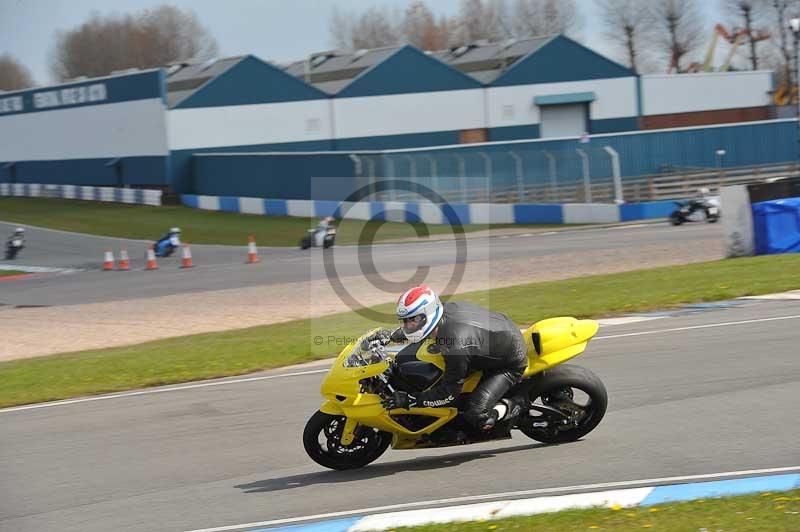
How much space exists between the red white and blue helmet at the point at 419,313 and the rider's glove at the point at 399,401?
505 mm

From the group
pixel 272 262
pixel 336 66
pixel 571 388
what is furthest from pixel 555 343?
pixel 336 66

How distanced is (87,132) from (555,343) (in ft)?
188

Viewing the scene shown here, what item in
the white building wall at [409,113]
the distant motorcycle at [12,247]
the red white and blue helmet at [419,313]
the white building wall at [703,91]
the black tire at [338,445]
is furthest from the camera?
the white building wall at [703,91]

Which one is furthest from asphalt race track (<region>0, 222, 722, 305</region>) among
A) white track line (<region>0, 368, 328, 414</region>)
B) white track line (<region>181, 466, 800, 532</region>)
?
white track line (<region>181, 466, 800, 532</region>)

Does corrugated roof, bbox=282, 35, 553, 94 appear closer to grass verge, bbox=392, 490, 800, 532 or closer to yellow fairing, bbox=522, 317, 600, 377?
yellow fairing, bbox=522, 317, 600, 377

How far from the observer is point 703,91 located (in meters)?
65.5

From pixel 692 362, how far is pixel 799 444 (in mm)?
3385

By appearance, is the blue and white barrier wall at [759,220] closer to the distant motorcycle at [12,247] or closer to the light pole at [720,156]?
the light pole at [720,156]

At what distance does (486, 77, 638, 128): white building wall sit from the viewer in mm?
61656

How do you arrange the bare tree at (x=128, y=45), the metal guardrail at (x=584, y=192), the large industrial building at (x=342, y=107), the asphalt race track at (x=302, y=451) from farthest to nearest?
the bare tree at (x=128, y=45)
the large industrial building at (x=342, y=107)
the metal guardrail at (x=584, y=192)
the asphalt race track at (x=302, y=451)

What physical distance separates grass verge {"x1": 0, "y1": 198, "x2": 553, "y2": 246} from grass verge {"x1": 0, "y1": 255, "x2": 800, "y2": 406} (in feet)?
58.3

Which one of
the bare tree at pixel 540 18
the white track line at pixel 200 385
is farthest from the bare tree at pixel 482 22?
the white track line at pixel 200 385

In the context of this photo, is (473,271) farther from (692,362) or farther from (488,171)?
(488,171)

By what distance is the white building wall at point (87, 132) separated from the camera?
55.3 meters
